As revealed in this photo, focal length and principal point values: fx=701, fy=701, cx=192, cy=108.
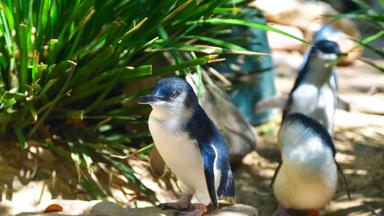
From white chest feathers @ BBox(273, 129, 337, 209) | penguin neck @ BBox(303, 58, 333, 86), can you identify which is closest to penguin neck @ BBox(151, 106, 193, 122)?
white chest feathers @ BBox(273, 129, 337, 209)

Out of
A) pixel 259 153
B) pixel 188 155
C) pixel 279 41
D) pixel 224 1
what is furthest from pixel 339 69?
pixel 188 155

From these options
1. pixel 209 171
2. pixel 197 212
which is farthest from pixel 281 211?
pixel 209 171

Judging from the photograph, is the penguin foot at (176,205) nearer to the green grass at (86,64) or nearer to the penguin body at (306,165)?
the green grass at (86,64)

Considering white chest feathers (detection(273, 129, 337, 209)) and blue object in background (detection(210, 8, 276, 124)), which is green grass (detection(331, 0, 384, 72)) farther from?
blue object in background (detection(210, 8, 276, 124))

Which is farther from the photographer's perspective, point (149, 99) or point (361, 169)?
point (361, 169)

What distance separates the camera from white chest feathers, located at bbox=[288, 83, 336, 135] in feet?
14.0

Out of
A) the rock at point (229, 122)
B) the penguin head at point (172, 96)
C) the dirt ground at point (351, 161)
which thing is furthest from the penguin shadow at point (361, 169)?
the penguin head at point (172, 96)

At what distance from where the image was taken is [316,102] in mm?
4309

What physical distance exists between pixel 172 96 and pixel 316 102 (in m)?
1.78

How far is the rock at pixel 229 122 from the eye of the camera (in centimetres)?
409

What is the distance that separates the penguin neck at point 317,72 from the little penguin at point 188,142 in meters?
1.58

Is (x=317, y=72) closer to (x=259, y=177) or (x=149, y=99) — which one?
(x=259, y=177)

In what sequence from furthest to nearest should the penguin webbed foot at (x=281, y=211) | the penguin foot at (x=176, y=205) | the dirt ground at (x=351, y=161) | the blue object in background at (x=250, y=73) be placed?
1. the blue object in background at (x=250, y=73)
2. the dirt ground at (x=351, y=161)
3. the penguin webbed foot at (x=281, y=211)
4. the penguin foot at (x=176, y=205)

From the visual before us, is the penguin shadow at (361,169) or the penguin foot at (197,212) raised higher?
the penguin foot at (197,212)
